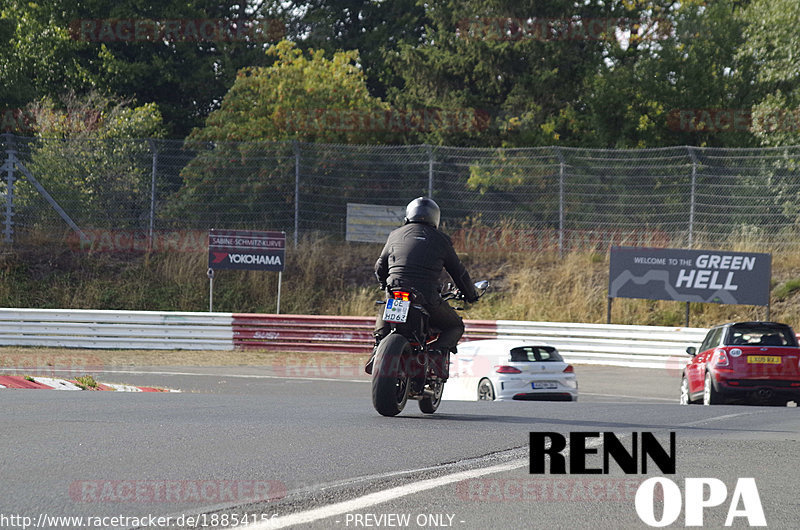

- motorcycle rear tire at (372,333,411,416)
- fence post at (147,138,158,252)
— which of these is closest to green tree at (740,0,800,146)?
fence post at (147,138,158,252)

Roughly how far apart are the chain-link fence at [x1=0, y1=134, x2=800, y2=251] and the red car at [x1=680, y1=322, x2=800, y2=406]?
1079cm

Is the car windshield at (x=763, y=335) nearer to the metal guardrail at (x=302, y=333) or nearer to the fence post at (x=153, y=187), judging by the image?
the metal guardrail at (x=302, y=333)

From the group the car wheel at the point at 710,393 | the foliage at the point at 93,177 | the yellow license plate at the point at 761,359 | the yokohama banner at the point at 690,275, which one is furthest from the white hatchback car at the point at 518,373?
the foliage at the point at 93,177

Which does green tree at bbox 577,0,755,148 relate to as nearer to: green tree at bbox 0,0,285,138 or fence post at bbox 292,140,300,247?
fence post at bbox 292,140,300,247

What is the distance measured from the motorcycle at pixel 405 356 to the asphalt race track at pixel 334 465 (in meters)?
0.24

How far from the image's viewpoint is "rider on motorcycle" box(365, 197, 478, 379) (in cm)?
916

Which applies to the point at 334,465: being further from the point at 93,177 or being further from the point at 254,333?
the point at 93,177

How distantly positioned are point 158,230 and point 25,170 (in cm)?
373

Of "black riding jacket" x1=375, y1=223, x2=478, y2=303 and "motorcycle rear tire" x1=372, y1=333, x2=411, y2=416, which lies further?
→ "black riding jacket" x1=375, y1=223, x2=478, y2=303

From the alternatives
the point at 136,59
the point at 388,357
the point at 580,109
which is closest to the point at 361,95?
the point at 580,109

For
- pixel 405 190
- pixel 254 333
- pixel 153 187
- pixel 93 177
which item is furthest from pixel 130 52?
pixel 254 333

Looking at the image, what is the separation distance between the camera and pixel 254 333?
26.0 m

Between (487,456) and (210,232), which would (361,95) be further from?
(487,456)

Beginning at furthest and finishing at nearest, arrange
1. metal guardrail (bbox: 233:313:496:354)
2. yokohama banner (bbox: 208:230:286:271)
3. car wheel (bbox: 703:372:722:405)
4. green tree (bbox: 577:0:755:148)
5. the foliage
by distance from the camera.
Answer: green tree (bbox: 577:0:755:148) → the foliage → yokohama banner (bbox: 208:230:286:271) → metal guardrail (bbox: 233:313:496:354) → car wheel (bbox: 703:372:722:405)
